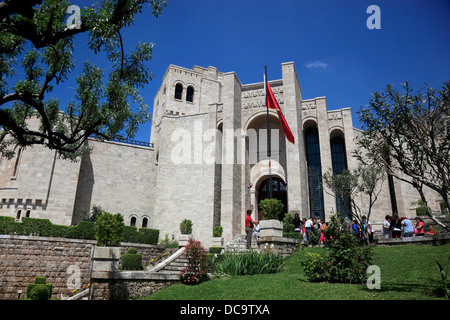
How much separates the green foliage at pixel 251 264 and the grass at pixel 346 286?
16.1 inches

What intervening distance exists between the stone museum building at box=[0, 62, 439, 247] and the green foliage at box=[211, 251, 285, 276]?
8082 millimetres

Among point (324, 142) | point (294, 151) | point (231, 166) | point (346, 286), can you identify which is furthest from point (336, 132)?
point (346, 286)

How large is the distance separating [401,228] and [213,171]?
12260 mm

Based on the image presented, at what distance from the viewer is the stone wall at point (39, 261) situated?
13.4m

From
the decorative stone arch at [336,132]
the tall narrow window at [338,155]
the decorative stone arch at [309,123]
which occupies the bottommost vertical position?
the tall narrow window at [338,155]

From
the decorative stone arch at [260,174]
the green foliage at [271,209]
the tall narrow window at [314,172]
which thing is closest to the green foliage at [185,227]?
the decorative stone arch at [260,174]

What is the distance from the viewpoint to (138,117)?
955 cm

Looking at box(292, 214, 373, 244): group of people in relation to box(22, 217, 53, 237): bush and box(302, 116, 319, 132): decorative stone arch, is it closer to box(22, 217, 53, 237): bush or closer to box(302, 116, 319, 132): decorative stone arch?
box(302, 116, 319, 132): decorative stone arch

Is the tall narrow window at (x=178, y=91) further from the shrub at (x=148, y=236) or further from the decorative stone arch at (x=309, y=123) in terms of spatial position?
the shrub at (x=148, y=236)

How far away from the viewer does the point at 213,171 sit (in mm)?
21250

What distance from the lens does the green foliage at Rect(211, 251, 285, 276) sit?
32.2ft
